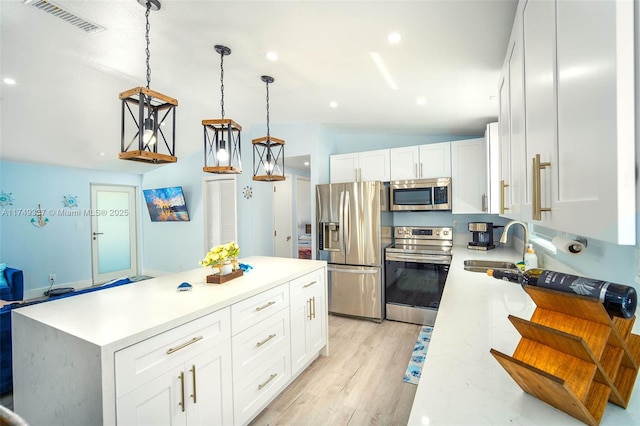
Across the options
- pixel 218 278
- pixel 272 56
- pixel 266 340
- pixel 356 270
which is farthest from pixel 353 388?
pixel 272 56

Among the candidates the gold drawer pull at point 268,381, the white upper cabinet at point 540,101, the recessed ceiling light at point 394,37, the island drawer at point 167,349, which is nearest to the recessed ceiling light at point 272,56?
the recessed ceiling light at point 394,37

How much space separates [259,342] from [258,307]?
0.77ft

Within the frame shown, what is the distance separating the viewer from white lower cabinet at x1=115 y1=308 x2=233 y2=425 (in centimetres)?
122

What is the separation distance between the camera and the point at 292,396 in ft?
7.22

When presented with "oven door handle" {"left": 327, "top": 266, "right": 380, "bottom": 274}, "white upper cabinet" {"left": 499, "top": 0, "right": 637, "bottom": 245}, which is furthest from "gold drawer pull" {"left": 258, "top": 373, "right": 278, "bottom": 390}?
"white upper cabinet" {"left": 499, "top": 0, "right": 637, "bottom": 245}

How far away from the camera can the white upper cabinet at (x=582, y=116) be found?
0.45 m

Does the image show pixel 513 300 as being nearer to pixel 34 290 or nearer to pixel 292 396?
pixel 292 396

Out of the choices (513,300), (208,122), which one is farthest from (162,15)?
(513,300)

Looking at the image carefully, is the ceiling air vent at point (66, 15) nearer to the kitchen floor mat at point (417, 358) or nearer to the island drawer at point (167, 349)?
the island drawer at point (167, 349)

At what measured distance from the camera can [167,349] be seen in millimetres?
1362

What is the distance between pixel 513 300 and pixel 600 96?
1.35 meters

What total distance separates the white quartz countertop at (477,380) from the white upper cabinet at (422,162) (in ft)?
7.29

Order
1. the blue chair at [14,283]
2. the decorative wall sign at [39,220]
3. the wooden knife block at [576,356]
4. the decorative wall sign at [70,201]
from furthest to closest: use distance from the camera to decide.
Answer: the decorative wall sign at [70,201], the decorative wall sign at [39,220], the blue chair at [14,283], the wooden knife block at [576,356]

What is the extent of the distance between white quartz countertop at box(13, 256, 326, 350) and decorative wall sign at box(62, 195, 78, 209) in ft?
15.4
